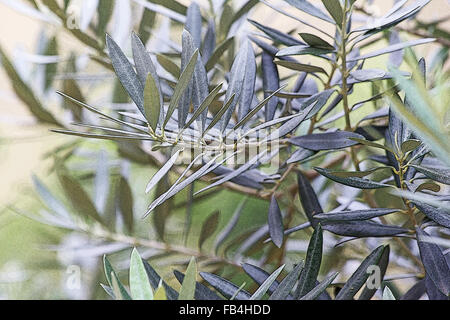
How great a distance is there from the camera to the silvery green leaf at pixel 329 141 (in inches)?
10.7

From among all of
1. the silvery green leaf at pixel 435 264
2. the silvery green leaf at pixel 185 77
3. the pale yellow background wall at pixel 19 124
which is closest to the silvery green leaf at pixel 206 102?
the silvery green leaf at pixel 185 77

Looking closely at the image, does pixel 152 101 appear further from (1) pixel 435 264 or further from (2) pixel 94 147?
(2) pixel 94 147

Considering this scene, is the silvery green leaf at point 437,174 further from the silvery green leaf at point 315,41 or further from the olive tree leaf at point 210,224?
the olive tree leaf at point 210,224

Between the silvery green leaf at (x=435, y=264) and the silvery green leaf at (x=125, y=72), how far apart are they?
15 cm

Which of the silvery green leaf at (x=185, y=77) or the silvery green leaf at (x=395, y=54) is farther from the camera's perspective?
the silvery green leaf at (x=395, y=54)

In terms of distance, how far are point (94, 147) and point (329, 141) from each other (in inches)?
16.6

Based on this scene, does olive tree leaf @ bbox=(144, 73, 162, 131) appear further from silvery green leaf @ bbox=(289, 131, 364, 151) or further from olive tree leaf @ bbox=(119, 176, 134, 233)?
olive tree leaf @ bbox=(119, 176, 134, 233)

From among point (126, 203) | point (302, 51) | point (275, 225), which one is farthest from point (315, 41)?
point (126, 203)

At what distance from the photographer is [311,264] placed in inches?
9.9

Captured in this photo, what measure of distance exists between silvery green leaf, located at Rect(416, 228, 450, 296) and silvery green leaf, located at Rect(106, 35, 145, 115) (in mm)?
150

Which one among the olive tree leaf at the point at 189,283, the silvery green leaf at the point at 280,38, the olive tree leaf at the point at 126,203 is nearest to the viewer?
the olive tree leaf at the point at 189,283
